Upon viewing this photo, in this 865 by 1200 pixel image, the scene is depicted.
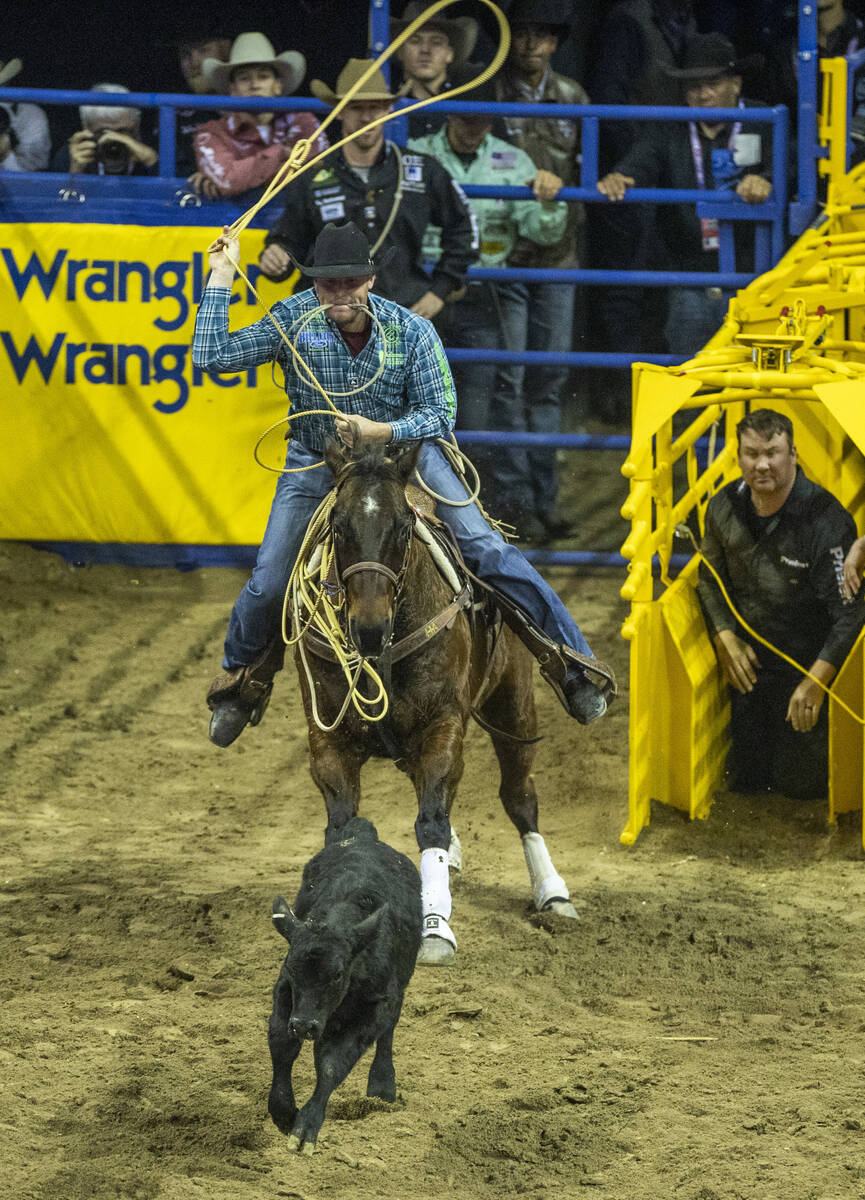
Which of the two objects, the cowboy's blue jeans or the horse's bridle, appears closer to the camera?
the horse's bridle

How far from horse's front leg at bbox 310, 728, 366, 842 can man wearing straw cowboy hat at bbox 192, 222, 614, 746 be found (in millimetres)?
568

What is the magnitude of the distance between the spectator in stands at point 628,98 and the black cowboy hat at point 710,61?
29 centimetres

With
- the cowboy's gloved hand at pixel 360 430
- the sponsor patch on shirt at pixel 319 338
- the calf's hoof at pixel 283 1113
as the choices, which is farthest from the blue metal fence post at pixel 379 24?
the calf's hoof at pixel 283 1113

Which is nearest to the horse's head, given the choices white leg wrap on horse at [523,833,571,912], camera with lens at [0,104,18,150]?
white leg wrap on horse at [523,833,571,912]

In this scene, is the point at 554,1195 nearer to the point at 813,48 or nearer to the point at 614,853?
the point at 614,853

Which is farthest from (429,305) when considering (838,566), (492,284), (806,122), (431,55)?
(838,566)

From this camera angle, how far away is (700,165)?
9789mm

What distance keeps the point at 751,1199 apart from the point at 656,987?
5.00 ft

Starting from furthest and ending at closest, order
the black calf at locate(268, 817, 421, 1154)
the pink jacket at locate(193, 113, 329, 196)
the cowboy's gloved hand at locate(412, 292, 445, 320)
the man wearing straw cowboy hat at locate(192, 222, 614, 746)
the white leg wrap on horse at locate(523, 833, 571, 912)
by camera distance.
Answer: the pink jacket at locate(193, 113, 329, 196) < the cowboy's gloved hand at locate(412, 292, 445, 320) < the white leg wrap on horse at locate(523, 833, 571, 912) < the man wearing straw cowboy hat at locate(192, 222, 614, 746) < the black calf at locate(268, 817, 421, 1154)

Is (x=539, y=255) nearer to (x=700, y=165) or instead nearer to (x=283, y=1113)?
(x=700, y=165)

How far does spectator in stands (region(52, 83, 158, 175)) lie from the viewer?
32.0ft

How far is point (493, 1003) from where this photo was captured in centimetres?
571

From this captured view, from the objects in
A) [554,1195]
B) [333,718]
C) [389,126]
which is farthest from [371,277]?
[389,126]

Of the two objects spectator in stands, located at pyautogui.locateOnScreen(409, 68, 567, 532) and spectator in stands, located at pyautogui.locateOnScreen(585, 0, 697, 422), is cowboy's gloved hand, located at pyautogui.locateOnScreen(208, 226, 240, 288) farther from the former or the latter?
spectator in stands, located at pyautogui.locateOnScreen(585, 0, 697, 422)
